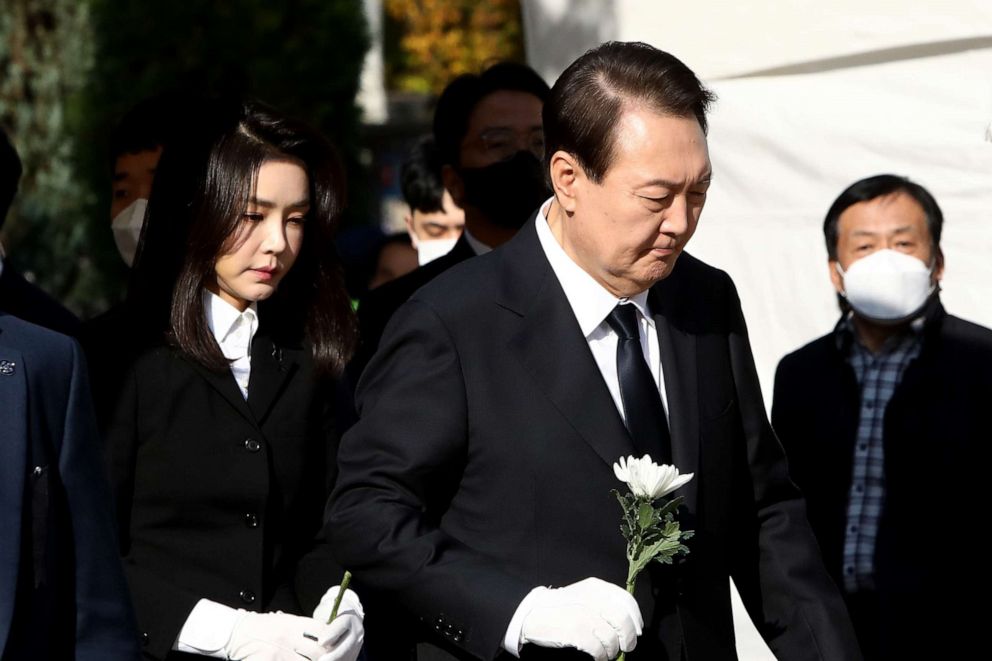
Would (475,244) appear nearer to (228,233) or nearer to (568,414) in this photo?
(228,233)

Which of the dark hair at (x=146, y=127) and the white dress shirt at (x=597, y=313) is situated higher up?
the dark hair at (x=146, y=127)

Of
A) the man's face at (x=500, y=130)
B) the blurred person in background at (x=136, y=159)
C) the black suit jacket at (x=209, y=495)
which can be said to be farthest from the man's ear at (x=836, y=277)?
the black suit jacket at (x=209, y=495)

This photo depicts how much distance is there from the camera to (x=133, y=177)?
454 cm

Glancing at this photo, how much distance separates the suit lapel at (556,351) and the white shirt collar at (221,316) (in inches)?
33.1

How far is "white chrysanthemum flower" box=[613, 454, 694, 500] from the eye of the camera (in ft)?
8.47

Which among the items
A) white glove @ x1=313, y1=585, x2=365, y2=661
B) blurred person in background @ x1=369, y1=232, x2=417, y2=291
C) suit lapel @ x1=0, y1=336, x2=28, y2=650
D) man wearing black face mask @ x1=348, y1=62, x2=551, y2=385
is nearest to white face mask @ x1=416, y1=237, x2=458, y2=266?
blurred person in background @ x1=369, y1=232, x2=417, y2=291

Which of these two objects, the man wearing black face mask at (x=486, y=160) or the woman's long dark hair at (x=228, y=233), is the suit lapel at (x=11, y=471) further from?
the man wearing black face mask at (x=486, y=160)

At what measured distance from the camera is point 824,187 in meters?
5.33

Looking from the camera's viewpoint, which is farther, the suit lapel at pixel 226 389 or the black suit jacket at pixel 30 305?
the black suit jacket at pixel 30 305

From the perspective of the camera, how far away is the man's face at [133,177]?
4.52 metres

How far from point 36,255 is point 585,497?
1050cm

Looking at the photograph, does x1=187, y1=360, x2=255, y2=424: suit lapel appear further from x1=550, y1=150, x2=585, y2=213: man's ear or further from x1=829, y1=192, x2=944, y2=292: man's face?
x1=829, y1=192, x2=944, y2=292: man's face

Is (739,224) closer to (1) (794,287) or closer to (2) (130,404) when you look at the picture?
(1) (794,287)

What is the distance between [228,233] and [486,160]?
1.40 metres
